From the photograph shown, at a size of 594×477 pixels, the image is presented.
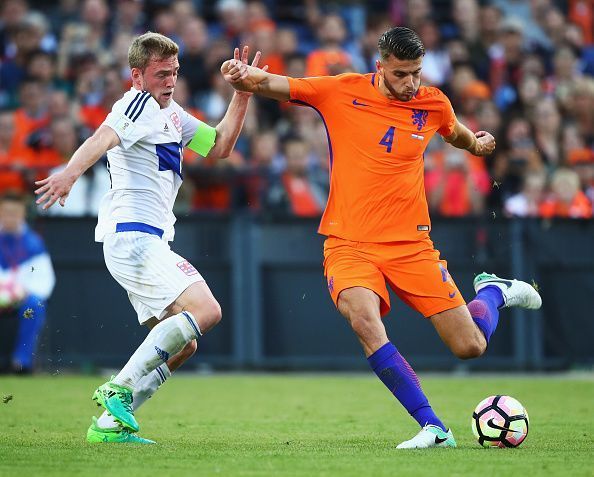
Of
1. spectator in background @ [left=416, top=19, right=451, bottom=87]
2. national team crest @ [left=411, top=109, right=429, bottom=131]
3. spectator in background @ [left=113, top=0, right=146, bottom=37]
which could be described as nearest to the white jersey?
national team crest @ [left=411, top=109, right=429, bottom=131]

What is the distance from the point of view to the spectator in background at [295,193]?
562 inches

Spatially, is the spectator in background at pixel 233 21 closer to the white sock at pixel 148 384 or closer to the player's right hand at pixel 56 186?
the white sock at pixel 148 384

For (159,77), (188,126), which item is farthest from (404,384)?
(159,77)

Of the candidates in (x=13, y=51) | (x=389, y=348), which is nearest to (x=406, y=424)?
(x=389, y=348)

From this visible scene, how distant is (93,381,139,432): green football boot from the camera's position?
7559mm

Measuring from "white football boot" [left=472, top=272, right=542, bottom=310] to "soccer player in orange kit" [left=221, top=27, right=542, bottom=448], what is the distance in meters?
0.62

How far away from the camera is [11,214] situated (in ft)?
44.3

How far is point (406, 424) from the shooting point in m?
9.32

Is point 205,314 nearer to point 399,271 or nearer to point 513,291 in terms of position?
point 399,271

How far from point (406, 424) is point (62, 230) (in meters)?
6.08

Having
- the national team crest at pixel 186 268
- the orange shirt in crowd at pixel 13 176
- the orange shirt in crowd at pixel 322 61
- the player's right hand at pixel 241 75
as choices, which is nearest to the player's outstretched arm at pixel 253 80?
the player's right hand at pixel 241 75

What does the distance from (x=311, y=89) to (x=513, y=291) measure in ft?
7.29

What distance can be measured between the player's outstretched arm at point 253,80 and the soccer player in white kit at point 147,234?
0.14m

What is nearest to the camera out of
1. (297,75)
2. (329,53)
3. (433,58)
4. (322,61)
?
(297,75)
